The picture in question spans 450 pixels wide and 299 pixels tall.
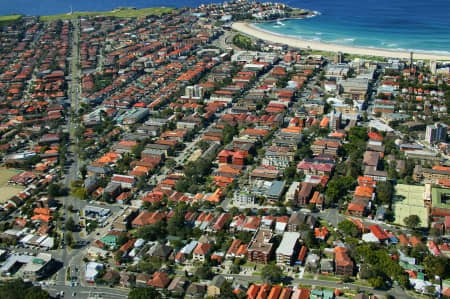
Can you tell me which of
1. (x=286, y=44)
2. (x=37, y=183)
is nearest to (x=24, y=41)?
(x=286, y=44)

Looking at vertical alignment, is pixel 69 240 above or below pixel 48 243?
above

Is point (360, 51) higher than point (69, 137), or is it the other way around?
point (360, 51)

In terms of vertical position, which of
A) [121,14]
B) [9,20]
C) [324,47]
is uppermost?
[121,14]

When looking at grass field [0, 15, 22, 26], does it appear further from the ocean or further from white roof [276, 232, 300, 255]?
white roof [276, 232, 300, 255]

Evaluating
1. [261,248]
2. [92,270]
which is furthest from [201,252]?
[92,270]

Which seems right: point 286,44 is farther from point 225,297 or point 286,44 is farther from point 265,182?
point 225,297

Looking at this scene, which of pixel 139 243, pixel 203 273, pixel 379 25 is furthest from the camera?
pixel 379 25

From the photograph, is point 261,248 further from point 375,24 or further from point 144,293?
point 375,24

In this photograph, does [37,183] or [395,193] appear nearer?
[395,193]
